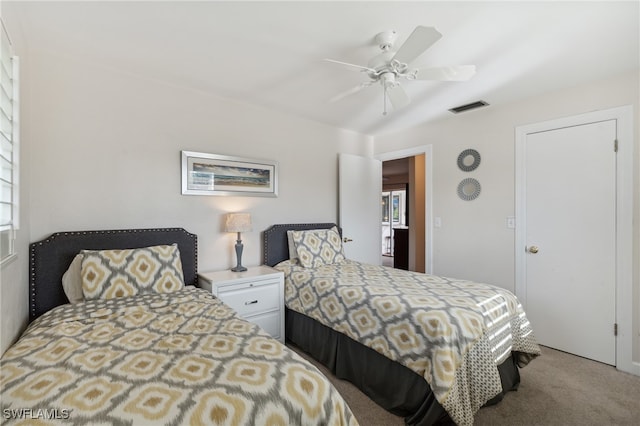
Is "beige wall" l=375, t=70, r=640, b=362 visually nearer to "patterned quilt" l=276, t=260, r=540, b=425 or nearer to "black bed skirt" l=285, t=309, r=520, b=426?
"patterned quilt" l=276, t=260, r=540, b=425

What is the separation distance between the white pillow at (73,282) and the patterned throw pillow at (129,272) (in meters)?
0.08

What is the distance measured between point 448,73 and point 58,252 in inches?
118

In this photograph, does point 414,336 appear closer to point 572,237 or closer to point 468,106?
point 572,237

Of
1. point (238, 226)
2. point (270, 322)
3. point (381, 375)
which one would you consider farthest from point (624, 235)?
point (238, 226)

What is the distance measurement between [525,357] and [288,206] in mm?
2577

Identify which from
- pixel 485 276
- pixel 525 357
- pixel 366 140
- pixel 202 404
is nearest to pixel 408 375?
pixel 525 357

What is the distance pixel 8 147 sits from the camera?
150 centimetres

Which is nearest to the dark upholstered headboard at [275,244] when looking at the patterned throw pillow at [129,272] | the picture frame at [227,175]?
the picture frame at [227,175]

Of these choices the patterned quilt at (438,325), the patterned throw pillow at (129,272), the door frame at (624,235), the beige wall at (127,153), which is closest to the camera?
the patterned quilt at (438,325)

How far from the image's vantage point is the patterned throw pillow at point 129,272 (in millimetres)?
1937

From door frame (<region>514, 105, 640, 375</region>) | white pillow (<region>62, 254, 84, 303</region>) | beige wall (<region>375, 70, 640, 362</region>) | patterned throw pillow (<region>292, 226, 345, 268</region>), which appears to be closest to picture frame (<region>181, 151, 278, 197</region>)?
patterned throw pillow (<region>292, 226, 345, 268</region>)

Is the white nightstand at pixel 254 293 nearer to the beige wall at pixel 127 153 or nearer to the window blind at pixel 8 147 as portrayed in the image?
the beige wall at pixel 127 153

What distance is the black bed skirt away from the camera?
5.52 feet

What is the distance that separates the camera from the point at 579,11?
5.38ft
